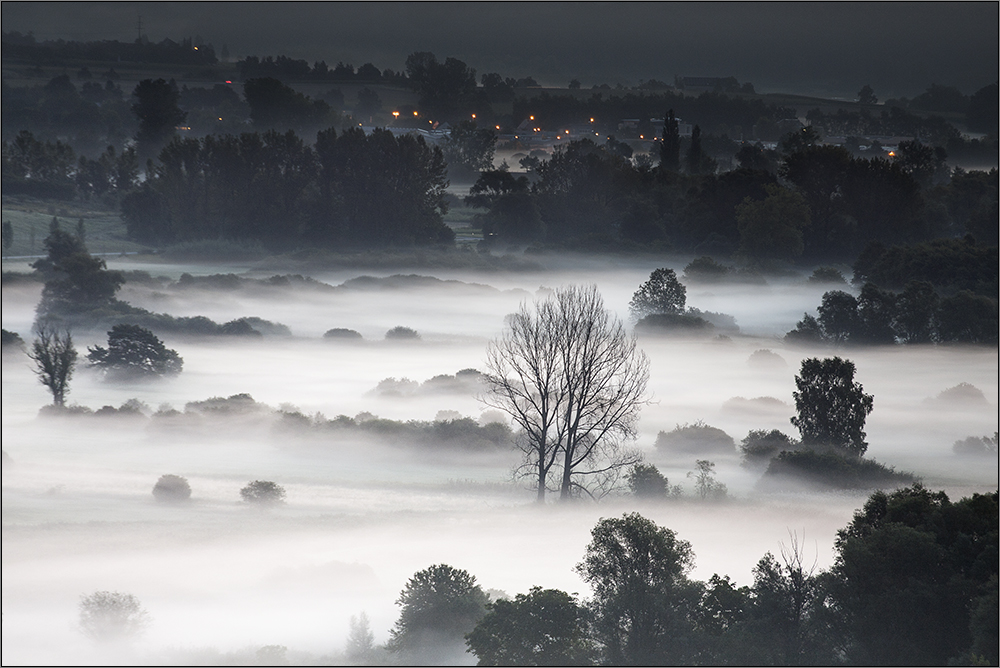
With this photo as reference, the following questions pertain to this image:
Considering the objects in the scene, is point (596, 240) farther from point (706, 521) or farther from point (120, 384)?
point (706, 521)

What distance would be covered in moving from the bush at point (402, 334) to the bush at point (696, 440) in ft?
123

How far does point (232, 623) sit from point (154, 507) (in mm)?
15028

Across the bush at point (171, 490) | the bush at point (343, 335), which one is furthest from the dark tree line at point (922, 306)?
the bush at point (171, 490)

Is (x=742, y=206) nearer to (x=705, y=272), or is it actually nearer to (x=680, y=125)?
(x=705, y=272)

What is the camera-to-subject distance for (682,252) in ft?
348

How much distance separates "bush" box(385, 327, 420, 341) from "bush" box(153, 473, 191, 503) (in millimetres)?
42929

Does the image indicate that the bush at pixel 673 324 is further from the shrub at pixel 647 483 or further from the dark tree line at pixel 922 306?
the shrub at pixel 647 483

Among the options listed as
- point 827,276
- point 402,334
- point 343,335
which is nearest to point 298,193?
point 343,335

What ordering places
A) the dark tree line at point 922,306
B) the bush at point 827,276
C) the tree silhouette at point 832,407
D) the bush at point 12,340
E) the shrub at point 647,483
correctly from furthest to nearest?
the bush at point 827,276 < the bush at point 12,340 < the dark tree line at point 922,306 < the tree silhouette at point 832,407 < the shrub at point 647,483

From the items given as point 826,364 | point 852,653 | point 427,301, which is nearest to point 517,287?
point 427,301

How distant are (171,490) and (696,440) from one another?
23272mm

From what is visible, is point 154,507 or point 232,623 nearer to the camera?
point 232,623

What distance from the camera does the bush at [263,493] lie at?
43.0 m

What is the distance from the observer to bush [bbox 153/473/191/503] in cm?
4364
